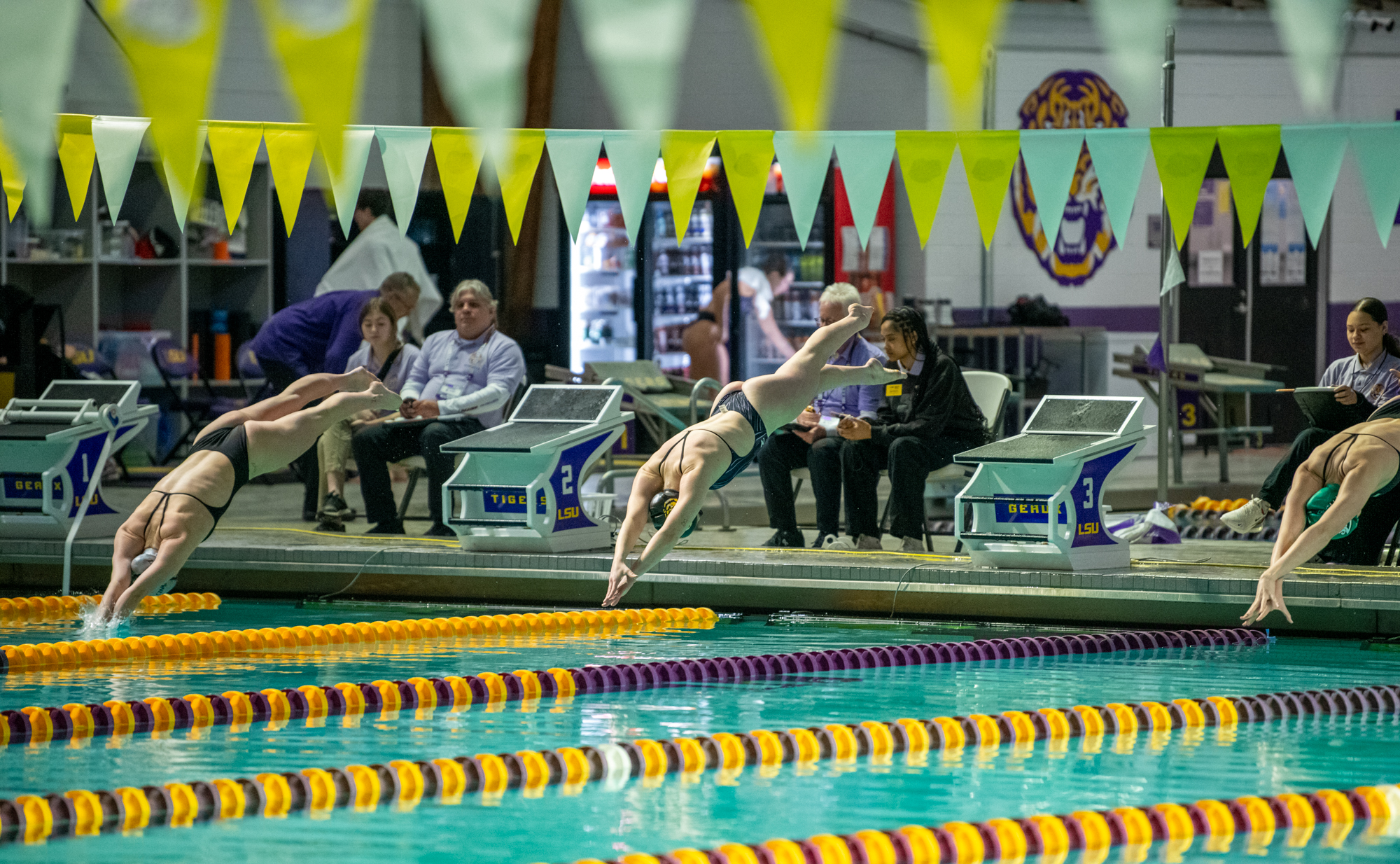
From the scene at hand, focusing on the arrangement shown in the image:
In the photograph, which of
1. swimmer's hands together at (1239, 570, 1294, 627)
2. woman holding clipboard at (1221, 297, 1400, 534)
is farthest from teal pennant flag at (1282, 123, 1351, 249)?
swimmer's hands together at (1239, 570, 1294, 627)

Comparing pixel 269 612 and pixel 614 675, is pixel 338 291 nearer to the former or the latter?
pixel 269 612

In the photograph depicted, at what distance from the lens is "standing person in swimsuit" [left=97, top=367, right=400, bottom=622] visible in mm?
6211

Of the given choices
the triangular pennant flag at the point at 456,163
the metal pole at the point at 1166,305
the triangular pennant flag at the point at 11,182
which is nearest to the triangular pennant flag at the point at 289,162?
the triangular pennant flag at the point at 456,163

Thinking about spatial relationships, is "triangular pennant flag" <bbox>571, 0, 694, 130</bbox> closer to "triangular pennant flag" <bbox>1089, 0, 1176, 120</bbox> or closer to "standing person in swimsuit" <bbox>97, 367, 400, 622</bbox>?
"triangular pennant flag" <bbox>1089, 0, 1176, 120</bbox>

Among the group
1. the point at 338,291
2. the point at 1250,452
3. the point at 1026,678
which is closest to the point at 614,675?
the point at 1026,678

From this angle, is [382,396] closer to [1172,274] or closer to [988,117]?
[1172,274]

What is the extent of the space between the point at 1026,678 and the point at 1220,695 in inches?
27.6

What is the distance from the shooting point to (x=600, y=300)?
44.2ft

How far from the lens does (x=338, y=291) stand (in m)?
9.03

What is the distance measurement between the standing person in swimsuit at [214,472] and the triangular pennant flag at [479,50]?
520 cm

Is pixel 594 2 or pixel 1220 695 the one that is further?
pixel 1220 695

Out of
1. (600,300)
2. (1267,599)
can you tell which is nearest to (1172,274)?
(1267,599)

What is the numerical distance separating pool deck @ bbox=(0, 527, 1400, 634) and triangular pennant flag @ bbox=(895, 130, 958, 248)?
157 cm

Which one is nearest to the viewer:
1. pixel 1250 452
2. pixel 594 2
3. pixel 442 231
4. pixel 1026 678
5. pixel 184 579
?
pixel 594 2
